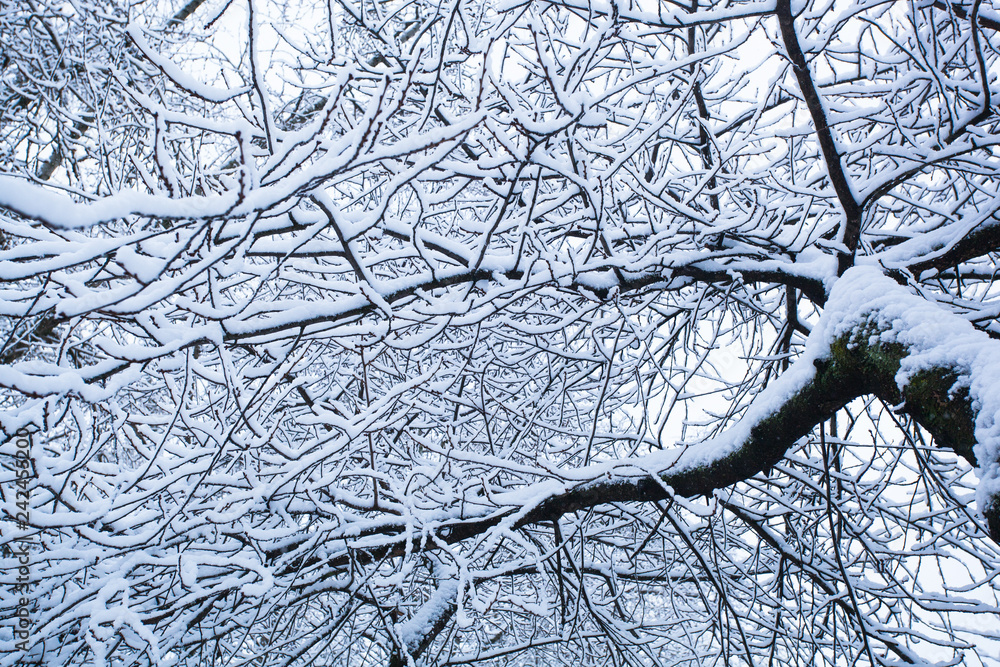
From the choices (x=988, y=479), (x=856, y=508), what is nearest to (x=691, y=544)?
(x=988, y=479)

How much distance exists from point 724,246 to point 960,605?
2185 mm

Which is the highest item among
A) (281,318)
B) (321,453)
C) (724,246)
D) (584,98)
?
(724,246)

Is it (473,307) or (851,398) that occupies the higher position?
(851,398)

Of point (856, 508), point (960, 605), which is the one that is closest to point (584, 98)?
point (960, 605)

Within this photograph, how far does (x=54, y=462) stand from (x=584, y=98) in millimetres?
2210

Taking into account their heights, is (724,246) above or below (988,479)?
above

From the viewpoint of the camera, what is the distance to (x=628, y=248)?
9.93 feet

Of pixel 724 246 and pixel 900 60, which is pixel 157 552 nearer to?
pixel 724 246

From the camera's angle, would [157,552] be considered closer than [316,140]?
No

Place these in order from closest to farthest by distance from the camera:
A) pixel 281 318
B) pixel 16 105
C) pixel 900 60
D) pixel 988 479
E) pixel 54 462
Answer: pixel 988 479 < pixel 281 318 < pixel 54 462 < pixel 900 60 < pixel 16 105

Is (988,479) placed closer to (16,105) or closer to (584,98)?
Result: (584,98)

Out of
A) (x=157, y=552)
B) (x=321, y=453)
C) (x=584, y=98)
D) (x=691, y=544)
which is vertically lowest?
(x=157, y=552)

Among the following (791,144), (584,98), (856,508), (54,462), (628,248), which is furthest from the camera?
(856,508)

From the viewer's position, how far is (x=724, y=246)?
253cm
